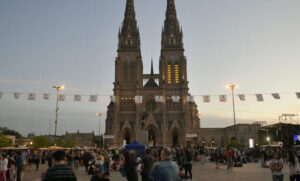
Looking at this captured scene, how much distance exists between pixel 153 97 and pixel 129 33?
64.5 feet

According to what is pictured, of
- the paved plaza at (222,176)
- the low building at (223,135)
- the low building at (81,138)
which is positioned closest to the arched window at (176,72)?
A: the low building at (223,135)

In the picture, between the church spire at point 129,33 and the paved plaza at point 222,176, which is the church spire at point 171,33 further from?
the paved plaza at point 222,176

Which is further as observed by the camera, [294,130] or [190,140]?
[190,140]

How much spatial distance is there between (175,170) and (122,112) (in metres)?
61.1

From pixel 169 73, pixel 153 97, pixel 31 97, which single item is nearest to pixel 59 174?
pixel 31 97

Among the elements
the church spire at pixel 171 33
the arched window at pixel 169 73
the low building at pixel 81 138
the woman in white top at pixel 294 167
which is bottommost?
the low building at pixel 81 138

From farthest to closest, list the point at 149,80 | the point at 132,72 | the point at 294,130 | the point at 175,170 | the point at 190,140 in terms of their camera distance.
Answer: the point at 149,80 < the point at 132,72 < the point at 190,140 < the point at 294,130 < the point at 175,170

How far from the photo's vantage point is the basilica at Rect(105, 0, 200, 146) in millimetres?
63938

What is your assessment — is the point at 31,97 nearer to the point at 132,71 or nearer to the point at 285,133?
the point at 132,71

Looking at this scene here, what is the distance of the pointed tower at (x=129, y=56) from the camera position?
68.3 metres

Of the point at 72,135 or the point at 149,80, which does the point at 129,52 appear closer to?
the point at 149,80

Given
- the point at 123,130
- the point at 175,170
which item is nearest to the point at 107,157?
the point at 175,170

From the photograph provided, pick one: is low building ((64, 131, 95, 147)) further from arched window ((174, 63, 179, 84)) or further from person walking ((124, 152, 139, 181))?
person walking ((124, 152, 139, 181))

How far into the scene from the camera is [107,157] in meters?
18.8
